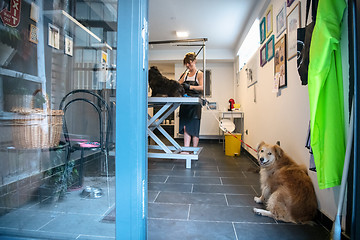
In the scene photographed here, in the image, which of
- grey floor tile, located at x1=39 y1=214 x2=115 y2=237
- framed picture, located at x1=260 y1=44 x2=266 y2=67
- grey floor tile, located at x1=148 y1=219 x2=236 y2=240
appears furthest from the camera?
framed picture, located at x1=260 y1=44 x2=266 y2=67

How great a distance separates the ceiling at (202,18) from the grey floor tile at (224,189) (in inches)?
100

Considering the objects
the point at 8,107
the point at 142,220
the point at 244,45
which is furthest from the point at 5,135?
the point at 244,45

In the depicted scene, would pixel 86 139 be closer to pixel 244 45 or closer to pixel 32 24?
pixel 32 24

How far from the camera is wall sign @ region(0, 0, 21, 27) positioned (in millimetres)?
1344

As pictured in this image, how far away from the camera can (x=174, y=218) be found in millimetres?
1349

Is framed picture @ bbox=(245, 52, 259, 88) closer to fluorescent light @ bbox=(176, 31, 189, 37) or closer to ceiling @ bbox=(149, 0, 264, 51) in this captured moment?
ceiling @ bbox=(149, 0, 264, 51)

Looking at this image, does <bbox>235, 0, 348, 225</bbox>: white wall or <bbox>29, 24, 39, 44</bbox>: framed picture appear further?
<bbox>29, 24, 39, 44</bbox>: framed picture

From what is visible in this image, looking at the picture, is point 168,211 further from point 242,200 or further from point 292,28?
point 292,28

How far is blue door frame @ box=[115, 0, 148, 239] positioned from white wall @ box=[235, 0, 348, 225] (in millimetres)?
1035

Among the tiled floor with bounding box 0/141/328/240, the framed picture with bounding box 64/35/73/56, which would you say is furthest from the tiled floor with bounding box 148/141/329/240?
the framed picture with bounding box 64/35/73/56

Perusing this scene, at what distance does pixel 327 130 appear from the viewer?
1.05 meters

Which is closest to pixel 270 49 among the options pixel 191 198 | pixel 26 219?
pixel 191 198

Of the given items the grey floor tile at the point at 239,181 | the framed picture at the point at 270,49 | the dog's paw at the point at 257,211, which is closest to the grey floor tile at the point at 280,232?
the dog's paw at the point at 257,211

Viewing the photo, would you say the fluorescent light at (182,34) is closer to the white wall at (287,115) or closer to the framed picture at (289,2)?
the white wall at (287,115)
